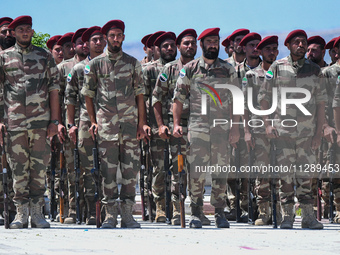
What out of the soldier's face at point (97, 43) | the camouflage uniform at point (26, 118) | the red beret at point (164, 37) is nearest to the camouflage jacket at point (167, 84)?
the red beret at point (164, 37)

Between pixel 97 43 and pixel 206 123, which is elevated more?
pixel 97 43

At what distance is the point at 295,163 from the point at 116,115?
234 centimetres

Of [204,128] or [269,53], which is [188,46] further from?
[204,128]

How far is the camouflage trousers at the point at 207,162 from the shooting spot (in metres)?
11.1

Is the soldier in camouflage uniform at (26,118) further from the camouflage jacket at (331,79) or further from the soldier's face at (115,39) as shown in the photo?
the camouflage jacket at (331,79)

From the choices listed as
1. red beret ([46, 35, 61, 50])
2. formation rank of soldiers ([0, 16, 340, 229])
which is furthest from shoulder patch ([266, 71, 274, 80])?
red beret ([46, 35, 61, 50])

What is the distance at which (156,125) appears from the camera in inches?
501

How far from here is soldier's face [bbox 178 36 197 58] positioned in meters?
12.3

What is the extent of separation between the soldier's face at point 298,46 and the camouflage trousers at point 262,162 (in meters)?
1.20

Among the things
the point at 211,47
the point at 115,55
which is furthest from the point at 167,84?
the point at 115,55

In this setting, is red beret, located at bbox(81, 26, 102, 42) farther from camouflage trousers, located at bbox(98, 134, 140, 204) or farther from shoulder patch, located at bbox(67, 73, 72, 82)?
camouflage trousers, located at bbox(98, 134, 140, 204)
